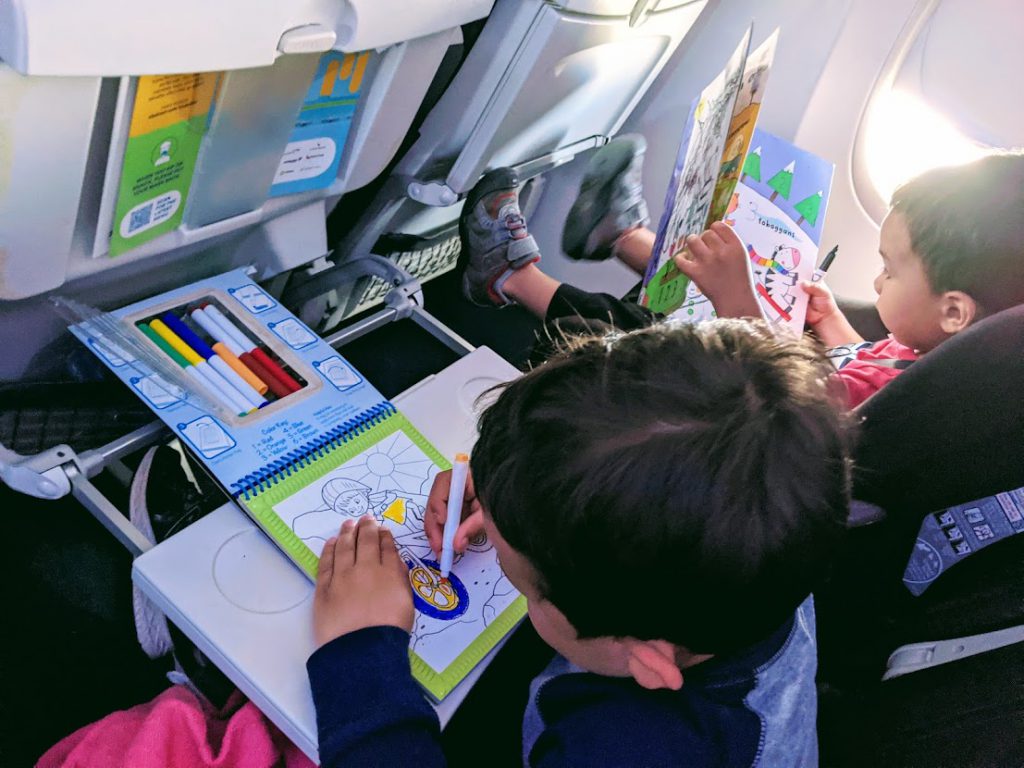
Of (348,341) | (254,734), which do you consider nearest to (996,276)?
(348,341)

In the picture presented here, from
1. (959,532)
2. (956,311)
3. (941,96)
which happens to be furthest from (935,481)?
(941,96)

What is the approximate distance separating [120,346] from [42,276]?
92 millimetres

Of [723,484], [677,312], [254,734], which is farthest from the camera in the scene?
[677,312]

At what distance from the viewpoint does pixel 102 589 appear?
2.51 feet

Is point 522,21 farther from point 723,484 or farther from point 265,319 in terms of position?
point 723,484

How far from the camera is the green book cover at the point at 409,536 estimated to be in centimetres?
69

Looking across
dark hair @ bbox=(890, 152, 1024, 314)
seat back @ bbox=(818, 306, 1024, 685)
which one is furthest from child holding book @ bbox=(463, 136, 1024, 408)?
seat back @ bbox=(818, 306, 1024, 685)

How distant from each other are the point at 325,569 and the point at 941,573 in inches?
21.7

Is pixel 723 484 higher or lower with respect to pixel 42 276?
higher

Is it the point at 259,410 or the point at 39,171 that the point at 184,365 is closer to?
the point at 259,410

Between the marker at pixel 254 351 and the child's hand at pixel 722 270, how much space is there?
21.1 inches

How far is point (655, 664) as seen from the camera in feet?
1.81

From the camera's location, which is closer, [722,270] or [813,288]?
[722,270]

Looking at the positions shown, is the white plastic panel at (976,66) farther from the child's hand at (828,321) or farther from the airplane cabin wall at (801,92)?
the child's hand at (828,321)
